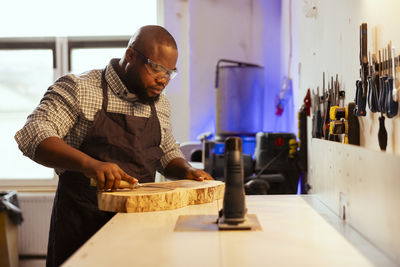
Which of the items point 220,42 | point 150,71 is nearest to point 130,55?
point 150,71

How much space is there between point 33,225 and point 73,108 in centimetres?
312

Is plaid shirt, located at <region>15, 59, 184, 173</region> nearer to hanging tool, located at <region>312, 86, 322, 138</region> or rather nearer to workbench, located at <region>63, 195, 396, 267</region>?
workbench, located at <region>63, 195, 396, 267</region>

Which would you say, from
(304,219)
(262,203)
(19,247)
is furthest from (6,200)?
(304,219)

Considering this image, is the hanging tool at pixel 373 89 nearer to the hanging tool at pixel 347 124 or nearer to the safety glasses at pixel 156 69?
the hanging tool at pixel 347 124

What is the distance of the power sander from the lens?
1271 mm

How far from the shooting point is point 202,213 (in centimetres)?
155

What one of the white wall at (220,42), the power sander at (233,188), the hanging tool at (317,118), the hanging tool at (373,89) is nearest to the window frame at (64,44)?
the white wall at (220,42)

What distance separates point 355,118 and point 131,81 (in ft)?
→ 2.89

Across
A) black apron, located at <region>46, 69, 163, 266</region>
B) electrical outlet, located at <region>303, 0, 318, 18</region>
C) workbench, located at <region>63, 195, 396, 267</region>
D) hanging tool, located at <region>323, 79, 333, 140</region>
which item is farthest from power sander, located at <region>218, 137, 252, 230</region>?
electrical outlet, located at <region>303, 0, 318, 18</region>

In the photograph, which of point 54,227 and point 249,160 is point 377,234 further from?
point 249,160

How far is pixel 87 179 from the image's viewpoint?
188 cm

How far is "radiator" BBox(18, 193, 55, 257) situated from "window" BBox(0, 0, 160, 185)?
7.4 inches

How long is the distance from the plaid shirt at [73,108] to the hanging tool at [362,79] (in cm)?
83

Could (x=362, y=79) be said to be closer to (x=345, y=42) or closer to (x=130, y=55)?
(x=345, y=42)
